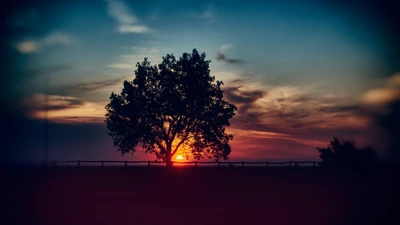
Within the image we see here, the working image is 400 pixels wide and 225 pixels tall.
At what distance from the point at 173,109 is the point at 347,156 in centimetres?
1788

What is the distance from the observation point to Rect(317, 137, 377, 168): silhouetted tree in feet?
119

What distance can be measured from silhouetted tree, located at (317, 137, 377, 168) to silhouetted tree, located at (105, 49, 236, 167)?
1048 cm

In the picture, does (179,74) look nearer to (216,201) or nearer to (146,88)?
(146,88)

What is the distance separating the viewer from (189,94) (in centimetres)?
3725

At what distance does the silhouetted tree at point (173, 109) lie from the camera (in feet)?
123

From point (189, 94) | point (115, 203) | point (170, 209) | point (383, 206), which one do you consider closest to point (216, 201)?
point (170, 209)

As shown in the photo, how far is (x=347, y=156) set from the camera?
36.9 meters

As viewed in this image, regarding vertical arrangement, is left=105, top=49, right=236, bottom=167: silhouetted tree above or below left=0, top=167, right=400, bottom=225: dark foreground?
above

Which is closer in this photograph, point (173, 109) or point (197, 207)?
point (197, 207)

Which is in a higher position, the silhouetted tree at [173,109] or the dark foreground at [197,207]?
the silhouetted tree at [173,109]

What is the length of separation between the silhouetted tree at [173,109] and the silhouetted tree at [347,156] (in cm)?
1048

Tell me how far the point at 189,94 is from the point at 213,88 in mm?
2815

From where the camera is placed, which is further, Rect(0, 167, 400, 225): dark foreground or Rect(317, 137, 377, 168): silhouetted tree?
Rect(317, 137, 377, 168): silhouetted tree

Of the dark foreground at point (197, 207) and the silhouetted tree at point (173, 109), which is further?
the silhouetted tree at point (173, 109)
